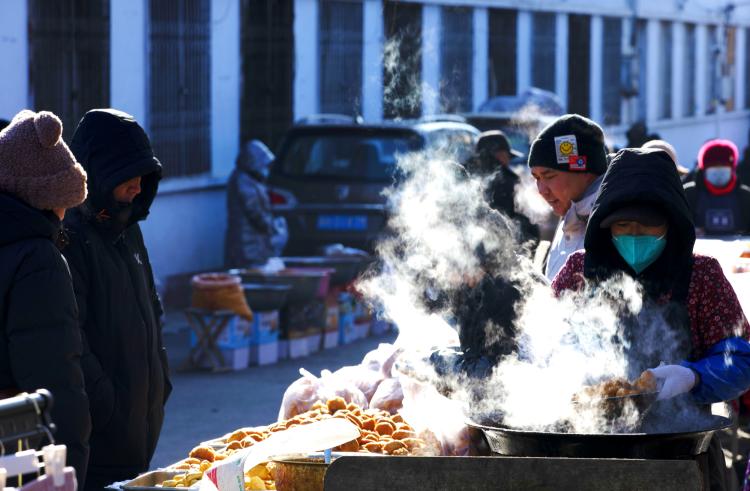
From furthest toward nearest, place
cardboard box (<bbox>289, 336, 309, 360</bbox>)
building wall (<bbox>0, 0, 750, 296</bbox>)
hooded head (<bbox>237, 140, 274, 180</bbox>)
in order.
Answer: building wall (<bbox>0, 0, 750, 296</bbox>)
hooded head (<bbox>237, 140, 274, 180</bbox>)
cardboard box (<bbox>289, 336, 309, 360</bbox>)

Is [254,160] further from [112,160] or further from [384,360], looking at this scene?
[112,160]

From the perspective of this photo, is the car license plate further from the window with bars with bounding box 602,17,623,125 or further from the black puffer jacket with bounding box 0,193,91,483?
the window with bars with bounding box 602,17,623,125

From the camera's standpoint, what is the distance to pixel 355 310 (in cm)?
1332

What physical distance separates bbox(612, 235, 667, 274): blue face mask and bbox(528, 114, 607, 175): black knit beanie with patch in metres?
1.38

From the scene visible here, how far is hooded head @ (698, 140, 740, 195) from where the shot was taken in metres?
10.4

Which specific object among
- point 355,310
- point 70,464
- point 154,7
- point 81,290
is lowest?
point 355,310

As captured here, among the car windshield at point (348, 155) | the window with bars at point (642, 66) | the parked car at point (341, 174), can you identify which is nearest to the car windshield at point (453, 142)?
the parked car at point (341, 174)

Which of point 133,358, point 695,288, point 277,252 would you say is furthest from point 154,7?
point 695,288

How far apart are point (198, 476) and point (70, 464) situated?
421 mm

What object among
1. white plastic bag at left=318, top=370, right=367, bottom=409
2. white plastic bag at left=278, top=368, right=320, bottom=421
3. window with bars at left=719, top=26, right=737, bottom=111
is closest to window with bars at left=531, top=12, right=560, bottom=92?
window with bars at left=719, top=26, right=737, bottom=111

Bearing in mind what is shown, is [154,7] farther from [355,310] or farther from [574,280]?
[574,280]

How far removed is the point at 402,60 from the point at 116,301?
18495mm

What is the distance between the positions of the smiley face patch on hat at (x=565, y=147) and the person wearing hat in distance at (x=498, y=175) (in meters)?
3.07

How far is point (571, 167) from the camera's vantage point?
550 centimetres
